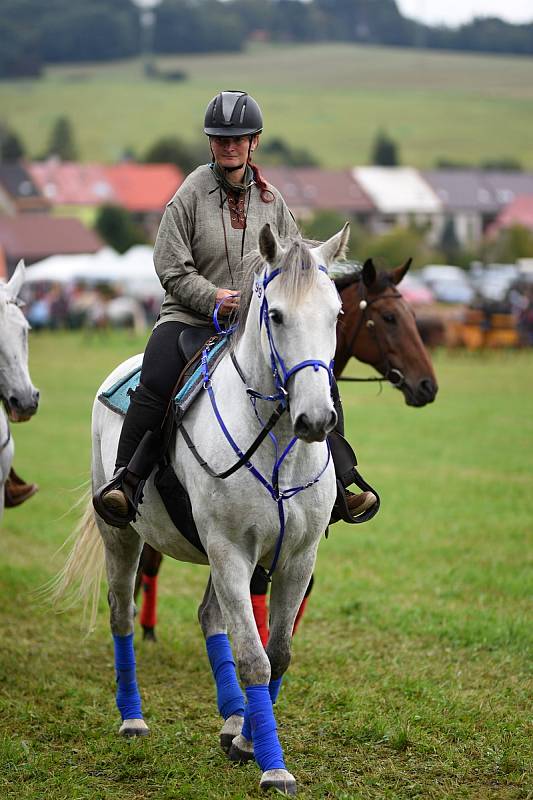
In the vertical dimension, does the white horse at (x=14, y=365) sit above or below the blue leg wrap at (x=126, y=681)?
above

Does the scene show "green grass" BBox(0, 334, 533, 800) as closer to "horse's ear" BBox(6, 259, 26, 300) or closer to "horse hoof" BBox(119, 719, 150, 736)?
"horse hoof" BBox(119, 719, 150, 736)

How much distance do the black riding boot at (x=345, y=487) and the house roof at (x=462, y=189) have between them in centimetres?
11084

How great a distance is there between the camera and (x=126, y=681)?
6.07 metres

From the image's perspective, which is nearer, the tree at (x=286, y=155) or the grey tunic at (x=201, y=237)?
the grey tunic at (x=201, y=237)

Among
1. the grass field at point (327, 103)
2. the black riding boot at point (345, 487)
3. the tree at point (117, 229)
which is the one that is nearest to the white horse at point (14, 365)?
the black riding boot at point (345, 487)

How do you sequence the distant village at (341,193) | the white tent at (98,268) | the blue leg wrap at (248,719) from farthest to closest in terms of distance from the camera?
the distant village at (341,193), the white tent at (98,268), the blue leg wrap at (248,719)

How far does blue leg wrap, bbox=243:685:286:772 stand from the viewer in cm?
476

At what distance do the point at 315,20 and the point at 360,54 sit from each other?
73.0 ft

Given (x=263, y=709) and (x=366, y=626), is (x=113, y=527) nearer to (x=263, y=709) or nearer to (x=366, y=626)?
(x=263, y=709)

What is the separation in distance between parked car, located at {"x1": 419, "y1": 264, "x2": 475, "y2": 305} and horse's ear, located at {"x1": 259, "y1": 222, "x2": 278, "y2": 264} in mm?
42986

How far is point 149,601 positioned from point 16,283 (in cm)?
251

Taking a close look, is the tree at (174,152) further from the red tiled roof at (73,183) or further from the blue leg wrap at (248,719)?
the blue leg wrap at (248,719)

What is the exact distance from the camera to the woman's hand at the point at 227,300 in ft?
17.0

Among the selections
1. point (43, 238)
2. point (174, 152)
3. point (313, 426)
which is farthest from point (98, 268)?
point (174, 152)
